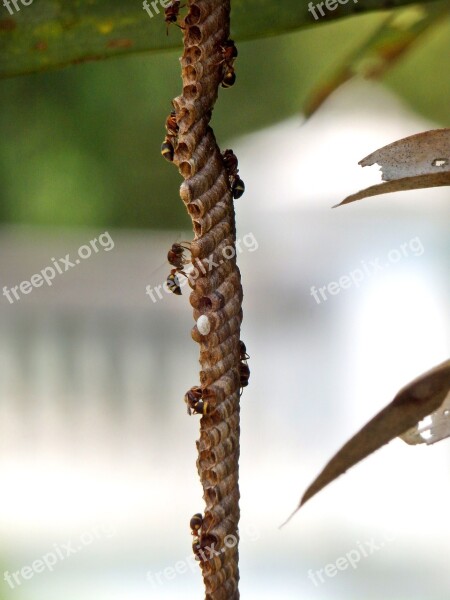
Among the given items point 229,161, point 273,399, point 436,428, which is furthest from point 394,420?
Result: point 273,399

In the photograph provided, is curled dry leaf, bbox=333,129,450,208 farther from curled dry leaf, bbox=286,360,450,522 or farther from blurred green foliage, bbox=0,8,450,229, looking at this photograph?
blurred green foliage, bbox=0,8,450,229

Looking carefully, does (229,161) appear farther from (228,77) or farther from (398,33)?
(398,33)

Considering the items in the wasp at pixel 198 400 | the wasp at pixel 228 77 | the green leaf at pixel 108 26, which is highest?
the green leaf at pixel 108 26

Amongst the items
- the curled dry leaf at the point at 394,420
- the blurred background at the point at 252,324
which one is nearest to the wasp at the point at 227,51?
the curled dry leaf at the point at 394,420

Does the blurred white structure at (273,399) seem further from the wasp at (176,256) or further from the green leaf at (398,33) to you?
the wasp at (176,256)

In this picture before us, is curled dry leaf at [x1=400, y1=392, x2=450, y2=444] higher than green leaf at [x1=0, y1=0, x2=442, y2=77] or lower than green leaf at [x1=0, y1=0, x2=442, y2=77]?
lower

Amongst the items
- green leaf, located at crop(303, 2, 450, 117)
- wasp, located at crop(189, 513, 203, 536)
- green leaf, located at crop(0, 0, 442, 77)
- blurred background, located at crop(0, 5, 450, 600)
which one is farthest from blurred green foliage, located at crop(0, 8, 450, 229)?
wasp, located at crop(189, 513, 203, 536)
